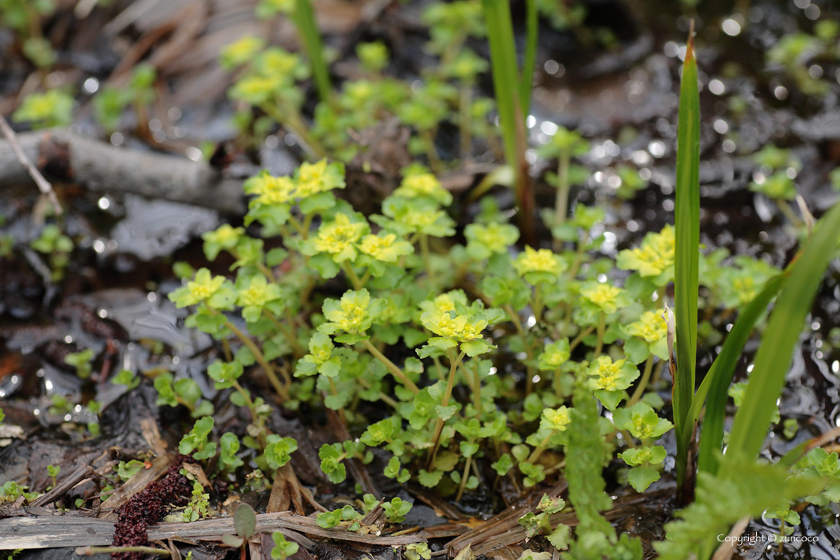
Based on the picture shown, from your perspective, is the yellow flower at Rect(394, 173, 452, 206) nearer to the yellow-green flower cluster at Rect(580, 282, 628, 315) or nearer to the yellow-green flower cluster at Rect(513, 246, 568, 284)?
the yellow-green flower cluster at Rect(513, 246, 568, 284)

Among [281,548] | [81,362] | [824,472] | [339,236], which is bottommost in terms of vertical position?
[81,362]

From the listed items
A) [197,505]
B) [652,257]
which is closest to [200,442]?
[197,505]

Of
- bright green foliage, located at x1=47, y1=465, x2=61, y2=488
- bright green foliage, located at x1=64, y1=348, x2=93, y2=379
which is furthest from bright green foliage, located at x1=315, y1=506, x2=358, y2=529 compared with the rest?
bright green foliage, located at x1=64, y1=348, x2=93, y2=379

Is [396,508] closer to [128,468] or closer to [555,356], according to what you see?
[555,356]

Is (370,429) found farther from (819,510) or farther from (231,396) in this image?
(819,510)

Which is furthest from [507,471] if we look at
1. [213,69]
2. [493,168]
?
[213,69]

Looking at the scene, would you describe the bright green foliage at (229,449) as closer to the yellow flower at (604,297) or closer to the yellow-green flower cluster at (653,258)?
the yellow flower at (604,297)

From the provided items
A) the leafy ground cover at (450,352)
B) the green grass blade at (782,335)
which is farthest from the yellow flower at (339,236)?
the green grass blade at (782,335)
